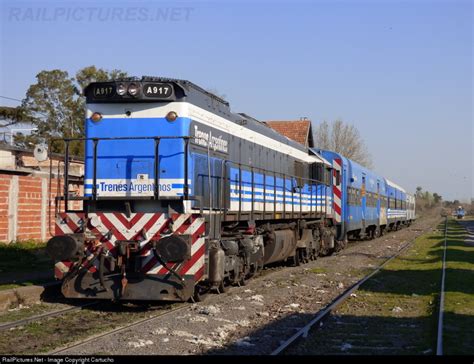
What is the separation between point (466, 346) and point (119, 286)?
17.6ft

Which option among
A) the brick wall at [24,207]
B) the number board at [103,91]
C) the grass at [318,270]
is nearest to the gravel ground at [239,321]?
the grass at [318,270]

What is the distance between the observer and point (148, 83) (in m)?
10.7

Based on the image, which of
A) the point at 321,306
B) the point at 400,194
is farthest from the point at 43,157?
the point at 400,194

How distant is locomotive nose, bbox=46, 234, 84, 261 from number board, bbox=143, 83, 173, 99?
9.03 ft

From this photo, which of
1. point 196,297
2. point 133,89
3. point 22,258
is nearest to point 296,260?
point 196,297

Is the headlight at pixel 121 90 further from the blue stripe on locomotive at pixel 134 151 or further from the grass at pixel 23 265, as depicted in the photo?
the grass at pixel 23 265

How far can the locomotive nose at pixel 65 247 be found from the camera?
9906 millimetres

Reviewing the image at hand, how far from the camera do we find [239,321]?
9.31m

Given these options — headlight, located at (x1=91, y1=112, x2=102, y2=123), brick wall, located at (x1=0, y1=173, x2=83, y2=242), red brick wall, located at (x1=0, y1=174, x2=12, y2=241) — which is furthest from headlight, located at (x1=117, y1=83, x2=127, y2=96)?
red brick wall, located at (x1=0, y1=174, x2=12, y2=241)

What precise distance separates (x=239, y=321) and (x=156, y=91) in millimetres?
4199

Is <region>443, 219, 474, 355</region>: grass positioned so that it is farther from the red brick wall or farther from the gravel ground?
the red brick wall

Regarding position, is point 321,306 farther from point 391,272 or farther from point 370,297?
point 391,272

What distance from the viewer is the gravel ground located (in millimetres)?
7502

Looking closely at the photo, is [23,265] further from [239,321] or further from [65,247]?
[239,321]
